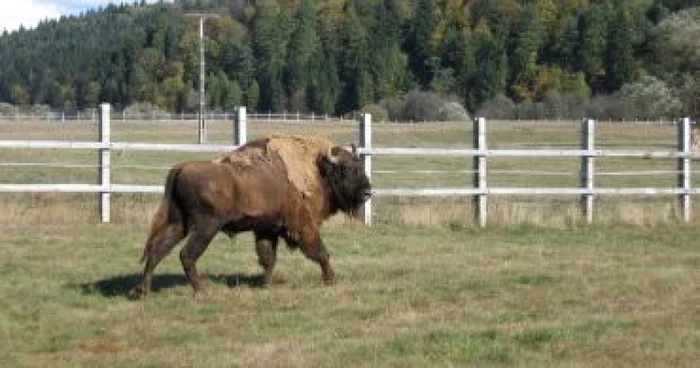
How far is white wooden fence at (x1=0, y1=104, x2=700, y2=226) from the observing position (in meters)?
17.5

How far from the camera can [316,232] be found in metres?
12.2

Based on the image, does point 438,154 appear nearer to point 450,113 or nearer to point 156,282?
point 156,282

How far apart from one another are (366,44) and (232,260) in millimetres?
123823

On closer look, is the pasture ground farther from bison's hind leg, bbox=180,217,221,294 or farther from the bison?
the bison

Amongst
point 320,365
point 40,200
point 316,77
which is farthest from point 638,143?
point 316,77

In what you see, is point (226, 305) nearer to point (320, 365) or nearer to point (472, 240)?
point (320, 365)

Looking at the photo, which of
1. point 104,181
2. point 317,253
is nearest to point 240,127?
point 104,181

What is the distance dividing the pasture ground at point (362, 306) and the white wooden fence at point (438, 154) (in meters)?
1.48

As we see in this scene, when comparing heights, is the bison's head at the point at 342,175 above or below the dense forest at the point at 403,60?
below

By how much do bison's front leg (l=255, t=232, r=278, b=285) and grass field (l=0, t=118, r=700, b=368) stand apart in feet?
0.61

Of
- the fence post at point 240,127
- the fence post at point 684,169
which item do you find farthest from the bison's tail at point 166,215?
the fence post at point 684,169

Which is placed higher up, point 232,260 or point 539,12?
point 539,12

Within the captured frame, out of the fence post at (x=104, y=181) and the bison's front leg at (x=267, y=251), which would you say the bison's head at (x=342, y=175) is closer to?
the bison's front leg at (x=267, y=251)

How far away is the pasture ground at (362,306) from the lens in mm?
8422
